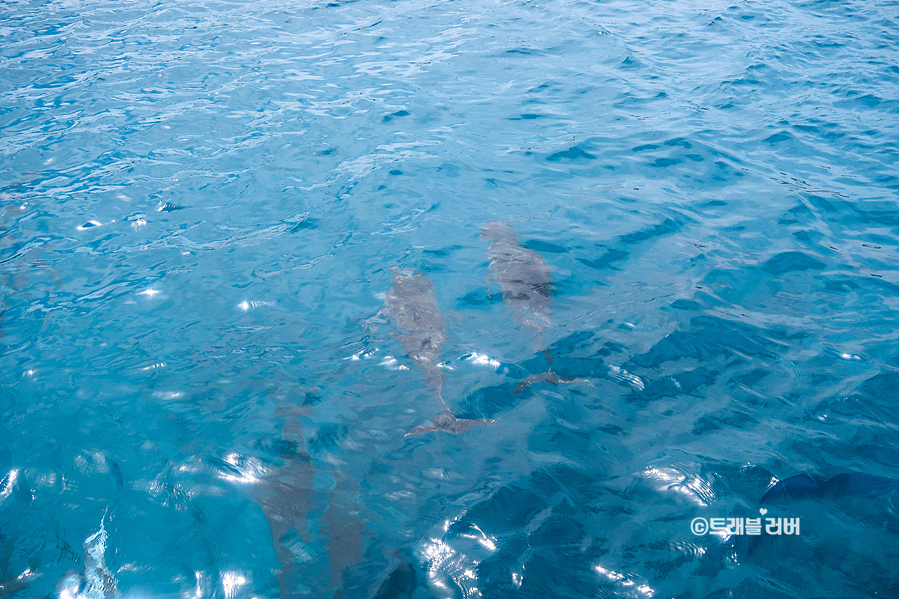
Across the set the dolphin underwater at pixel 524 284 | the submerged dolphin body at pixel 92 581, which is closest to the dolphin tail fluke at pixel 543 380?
the dolphin underwater at pixel 524 284

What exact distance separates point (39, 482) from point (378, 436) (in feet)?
7.95

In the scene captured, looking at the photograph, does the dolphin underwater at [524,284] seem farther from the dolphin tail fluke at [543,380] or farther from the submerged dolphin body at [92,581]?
the submerged dolphin body at [92,581]

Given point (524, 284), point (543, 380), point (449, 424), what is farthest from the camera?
point (524, 284)

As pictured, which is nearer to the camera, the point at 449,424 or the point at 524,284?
the point at 449,424

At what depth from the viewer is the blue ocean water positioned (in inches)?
125

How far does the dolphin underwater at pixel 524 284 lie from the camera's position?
4.66m

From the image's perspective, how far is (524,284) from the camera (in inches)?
210

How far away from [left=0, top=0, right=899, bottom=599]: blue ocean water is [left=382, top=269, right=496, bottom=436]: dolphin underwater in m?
0.11

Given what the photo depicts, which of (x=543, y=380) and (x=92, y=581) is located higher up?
(x=92, y=581)

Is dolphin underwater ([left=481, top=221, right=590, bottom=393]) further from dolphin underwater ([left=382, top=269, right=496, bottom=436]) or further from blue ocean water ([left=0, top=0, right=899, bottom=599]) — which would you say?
dolphin underwater ([left=382, top=269, right=496, bottom=436])

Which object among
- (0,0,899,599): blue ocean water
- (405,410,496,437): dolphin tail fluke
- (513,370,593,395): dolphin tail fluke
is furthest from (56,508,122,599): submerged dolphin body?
(513,370,593,395): dolphin tail fluke

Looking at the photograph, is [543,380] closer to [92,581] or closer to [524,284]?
[524,284]

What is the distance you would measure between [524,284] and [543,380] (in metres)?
1.25

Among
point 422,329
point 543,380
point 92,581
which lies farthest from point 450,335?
point 92,581
